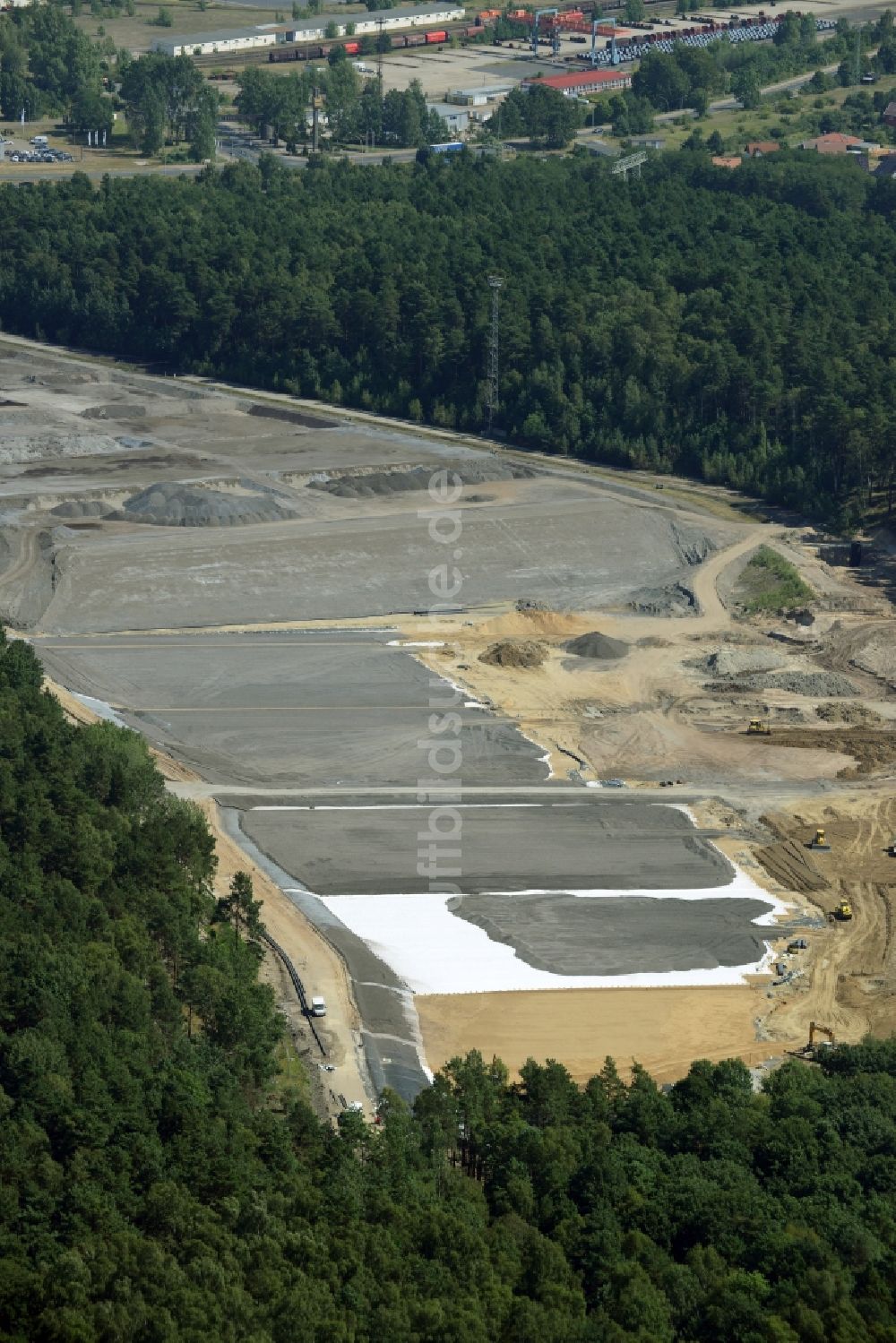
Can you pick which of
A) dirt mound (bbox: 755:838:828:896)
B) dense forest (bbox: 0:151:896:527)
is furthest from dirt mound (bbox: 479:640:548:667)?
dense forest (bbox: 0:151:896:527)

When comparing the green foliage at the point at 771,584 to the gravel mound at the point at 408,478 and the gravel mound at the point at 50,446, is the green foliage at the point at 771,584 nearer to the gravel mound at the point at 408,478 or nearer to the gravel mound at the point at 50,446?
the gravel mound at the point at 408,478

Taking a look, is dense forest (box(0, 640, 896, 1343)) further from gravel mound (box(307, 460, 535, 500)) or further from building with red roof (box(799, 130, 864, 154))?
building with red roof (box(799, 130, 864, 154))

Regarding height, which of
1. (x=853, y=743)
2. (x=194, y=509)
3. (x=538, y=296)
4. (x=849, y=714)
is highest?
(x=538, y=296)

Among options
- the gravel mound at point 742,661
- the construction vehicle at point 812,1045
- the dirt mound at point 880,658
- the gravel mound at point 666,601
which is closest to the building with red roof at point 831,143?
the gravel mound at point 666,601

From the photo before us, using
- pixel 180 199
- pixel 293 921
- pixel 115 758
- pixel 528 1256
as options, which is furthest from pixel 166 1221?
pixel 180 199

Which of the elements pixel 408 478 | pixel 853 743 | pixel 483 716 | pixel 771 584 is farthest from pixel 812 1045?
pixel 408 478

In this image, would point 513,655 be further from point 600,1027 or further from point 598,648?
point 600,1027

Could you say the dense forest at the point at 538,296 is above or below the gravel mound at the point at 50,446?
above
